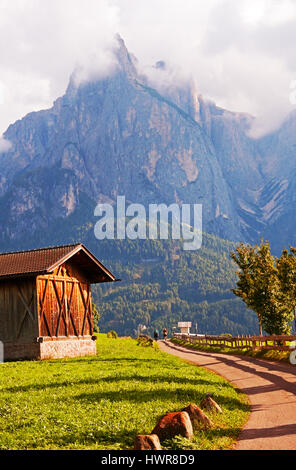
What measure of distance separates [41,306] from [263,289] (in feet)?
66.4

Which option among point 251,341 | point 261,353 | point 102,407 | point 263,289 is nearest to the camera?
point 102,407

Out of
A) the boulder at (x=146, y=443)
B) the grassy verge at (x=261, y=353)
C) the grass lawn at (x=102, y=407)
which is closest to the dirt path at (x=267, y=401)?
the grass lawn at (x=102, y=407)

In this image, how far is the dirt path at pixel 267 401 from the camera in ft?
38.2

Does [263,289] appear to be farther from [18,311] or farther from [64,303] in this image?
[18,311]

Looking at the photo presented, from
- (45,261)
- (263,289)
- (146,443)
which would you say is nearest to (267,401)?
(146,443)

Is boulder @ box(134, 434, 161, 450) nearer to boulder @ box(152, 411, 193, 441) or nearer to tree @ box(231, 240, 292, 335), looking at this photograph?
boulder @ box(152, 411, 193, 441)

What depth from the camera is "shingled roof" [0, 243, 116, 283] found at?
114 ft

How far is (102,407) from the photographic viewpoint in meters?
14.5

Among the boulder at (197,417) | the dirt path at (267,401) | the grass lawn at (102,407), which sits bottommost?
the dirt path at (267,401)

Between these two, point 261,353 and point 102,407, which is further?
point 261,353

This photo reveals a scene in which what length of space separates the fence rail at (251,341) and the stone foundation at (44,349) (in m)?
14.2

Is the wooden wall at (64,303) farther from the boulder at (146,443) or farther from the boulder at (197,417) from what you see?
the boulder at (146,443)

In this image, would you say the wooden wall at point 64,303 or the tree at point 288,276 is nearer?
the wooden wall at point 64,303
